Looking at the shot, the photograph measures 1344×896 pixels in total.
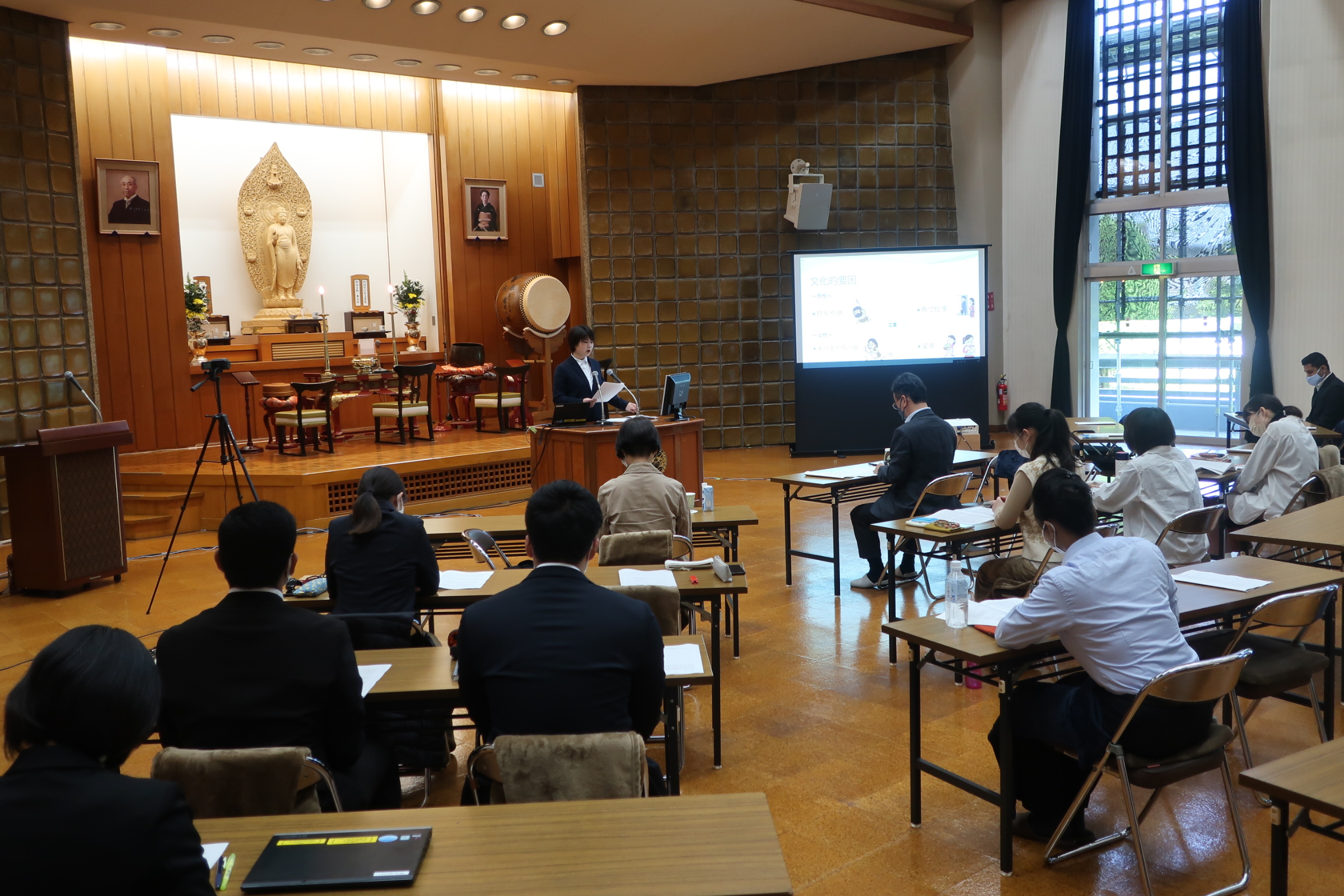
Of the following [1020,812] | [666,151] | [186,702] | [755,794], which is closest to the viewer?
[755,794]

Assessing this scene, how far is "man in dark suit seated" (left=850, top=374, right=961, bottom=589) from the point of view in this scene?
5.98m

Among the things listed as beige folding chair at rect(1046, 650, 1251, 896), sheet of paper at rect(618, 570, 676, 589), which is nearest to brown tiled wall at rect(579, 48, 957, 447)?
sheet of paper at rect(618, 570, 676, 589)

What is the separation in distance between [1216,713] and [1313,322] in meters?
7.62

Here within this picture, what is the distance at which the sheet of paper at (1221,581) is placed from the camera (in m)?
3.64

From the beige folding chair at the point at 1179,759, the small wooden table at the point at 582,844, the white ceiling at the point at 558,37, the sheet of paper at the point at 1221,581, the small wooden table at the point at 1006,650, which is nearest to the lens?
the small wooden table at the point at 582,844

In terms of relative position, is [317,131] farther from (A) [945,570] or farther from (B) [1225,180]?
(B) [1225,180]

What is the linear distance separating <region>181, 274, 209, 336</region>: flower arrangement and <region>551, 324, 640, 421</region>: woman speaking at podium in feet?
15.8

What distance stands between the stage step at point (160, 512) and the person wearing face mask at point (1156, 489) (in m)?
7.25

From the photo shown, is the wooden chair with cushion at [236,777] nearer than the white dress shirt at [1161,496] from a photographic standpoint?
Yes

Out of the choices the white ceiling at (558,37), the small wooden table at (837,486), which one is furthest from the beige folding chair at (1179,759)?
the white ceiling at (558,37)

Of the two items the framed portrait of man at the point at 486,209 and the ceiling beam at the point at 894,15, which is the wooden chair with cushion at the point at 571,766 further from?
the framed portrait of man at the point at 486,209

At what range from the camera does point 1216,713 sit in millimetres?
4332

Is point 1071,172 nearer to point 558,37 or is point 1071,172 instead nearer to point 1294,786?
point 558,37

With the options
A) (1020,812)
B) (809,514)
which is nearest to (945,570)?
(809,514)
